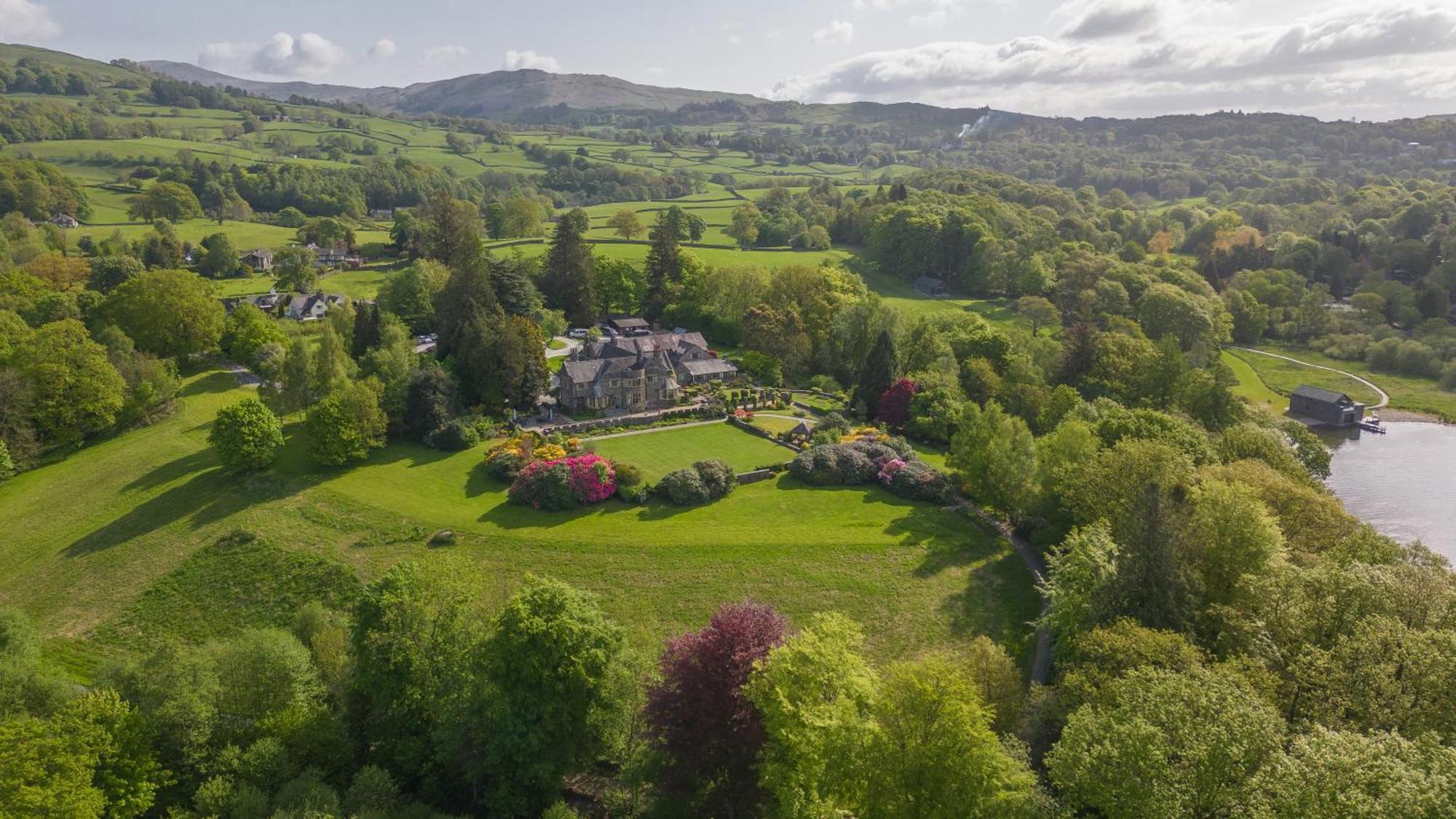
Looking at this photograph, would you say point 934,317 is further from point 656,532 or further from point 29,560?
point 29,560

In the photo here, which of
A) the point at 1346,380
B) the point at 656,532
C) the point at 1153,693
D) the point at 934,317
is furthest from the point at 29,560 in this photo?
the point at 1346,380

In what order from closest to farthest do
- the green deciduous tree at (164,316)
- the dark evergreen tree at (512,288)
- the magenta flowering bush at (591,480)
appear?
the magenta flowering bush at (591,480) → the green deciduous tree at (164,316) → the dark evergreen tree at (512,288)

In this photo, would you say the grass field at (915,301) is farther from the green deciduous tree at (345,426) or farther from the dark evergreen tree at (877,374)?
the green deciduous tree at (345,426)

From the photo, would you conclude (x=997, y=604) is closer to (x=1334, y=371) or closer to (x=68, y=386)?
(x=68, y=386)

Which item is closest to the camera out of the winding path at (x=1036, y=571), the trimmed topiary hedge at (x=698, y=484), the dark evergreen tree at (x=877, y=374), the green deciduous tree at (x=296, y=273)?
the winding path at (x=1036, y=571)

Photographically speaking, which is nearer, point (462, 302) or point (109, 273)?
point (462, 302)

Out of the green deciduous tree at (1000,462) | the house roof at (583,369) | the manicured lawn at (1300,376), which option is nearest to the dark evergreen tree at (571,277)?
the house roof at (583,369)

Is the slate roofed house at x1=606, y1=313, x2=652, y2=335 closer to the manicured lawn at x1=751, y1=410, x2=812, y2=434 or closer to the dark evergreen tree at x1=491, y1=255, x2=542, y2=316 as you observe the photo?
the dark evergreen tree at x1=491, y1=255, x2=542, y2=316

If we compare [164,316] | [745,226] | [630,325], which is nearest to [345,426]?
[164,316]
